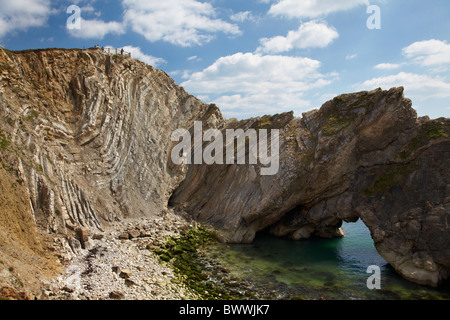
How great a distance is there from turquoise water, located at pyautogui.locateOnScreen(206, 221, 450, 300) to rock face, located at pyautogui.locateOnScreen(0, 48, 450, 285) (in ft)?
5.47

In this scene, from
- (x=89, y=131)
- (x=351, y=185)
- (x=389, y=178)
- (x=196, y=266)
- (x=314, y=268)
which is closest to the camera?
(x=196, y=266)

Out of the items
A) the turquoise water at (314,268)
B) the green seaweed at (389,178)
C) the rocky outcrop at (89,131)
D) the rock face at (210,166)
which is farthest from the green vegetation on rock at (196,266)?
the green seaweed at (389,178)

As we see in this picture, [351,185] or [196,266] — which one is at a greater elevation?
[351,185]

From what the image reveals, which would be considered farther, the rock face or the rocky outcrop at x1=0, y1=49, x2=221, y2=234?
the rocky outcrop at x1=0, y1=49, x2=221, y2=234

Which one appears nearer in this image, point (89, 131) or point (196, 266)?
point (196, 266)

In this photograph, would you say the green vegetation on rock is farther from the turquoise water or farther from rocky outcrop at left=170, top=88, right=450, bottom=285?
rocky outcrop at left=170, top=88, right=450, bottom=285

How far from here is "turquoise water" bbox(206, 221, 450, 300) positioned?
21484mm

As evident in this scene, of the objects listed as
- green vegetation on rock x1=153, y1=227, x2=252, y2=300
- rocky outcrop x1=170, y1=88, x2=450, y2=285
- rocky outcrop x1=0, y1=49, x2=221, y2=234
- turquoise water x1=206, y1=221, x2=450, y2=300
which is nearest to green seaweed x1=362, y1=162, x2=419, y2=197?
rocky outcrop x1=170, y1=88, x2=450, y2=285

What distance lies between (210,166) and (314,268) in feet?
56.3

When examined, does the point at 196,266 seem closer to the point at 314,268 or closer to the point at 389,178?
the point at 314,268

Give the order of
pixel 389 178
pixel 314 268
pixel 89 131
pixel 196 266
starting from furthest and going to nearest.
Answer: pixel 89 131
pixel 389 178
pixel 314 268
pixel 196 266

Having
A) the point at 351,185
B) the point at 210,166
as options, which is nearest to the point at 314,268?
the point at 351,185

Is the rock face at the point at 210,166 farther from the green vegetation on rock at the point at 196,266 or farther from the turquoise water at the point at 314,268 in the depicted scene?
the green vegetation on rock at the point at 196,266

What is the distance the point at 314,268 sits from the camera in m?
26.0
